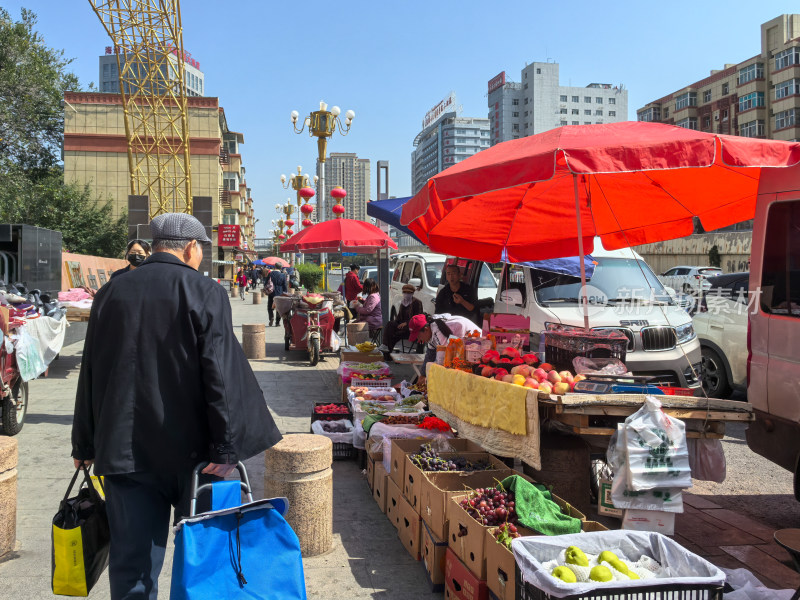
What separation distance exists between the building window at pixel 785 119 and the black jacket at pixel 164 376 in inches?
2974

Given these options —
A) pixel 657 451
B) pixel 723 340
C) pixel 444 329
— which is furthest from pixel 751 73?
pixel 657 451

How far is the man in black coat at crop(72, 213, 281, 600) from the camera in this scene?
2750 mm

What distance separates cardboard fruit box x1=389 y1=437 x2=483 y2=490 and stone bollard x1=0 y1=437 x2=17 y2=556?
2740mm

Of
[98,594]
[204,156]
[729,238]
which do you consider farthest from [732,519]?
[204,156]

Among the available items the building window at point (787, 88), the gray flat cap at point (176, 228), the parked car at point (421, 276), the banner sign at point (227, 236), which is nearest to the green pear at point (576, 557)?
the gray flat cap at point (176, 228)

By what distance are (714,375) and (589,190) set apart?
4.78 metres

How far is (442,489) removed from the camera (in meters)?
4.44

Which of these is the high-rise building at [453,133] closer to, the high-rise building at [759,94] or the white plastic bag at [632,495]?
the high-rise building at [759,94]

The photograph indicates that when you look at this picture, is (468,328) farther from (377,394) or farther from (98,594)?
(98,594)

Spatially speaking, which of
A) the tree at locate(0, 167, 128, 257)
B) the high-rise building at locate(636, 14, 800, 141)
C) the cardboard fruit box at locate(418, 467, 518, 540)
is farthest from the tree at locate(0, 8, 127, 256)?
the high-rise building at locate(636, 14, 800, 141)

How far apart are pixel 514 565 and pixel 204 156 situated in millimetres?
54317

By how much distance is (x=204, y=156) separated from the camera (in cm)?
5312

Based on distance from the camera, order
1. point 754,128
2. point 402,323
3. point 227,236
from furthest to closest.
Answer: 1. point 754,128
2. point 227,236
3. point 402,323

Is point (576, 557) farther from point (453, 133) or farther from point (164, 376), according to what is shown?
point (453, 133)
